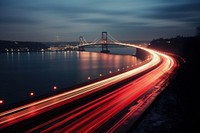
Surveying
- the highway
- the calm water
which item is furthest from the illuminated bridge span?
the calm water

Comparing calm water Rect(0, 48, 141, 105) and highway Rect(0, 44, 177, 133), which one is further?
calm water Rect(0, 48, 141, 105)

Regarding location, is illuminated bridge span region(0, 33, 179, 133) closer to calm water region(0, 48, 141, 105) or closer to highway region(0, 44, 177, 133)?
highway region(0, 44, 177, 133)

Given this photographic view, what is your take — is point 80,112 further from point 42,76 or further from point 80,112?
point 42,76

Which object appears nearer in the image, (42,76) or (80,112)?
(80,112)

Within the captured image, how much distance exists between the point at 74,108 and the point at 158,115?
13.9 feet

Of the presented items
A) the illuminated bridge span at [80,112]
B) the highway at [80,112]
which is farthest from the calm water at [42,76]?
the illuminated bridge span at [80,112]

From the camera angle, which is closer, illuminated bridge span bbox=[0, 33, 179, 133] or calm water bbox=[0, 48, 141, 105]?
illuminated bridge span bbox=[0, 33, 179, 133]

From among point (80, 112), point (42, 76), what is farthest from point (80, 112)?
point (42, 76)

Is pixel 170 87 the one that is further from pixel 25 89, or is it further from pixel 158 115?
pixel 25 89

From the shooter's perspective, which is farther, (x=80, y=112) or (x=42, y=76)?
(x=42, y=76)

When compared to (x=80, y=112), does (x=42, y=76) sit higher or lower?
lower

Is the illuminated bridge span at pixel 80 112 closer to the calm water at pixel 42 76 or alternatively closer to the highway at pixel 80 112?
the highway at pixel 80 112

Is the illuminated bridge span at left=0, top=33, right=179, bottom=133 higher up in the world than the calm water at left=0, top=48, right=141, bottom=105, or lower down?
higher up

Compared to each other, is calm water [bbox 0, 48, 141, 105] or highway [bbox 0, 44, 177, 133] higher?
highway [bbox 0, 44, 177, 133]
